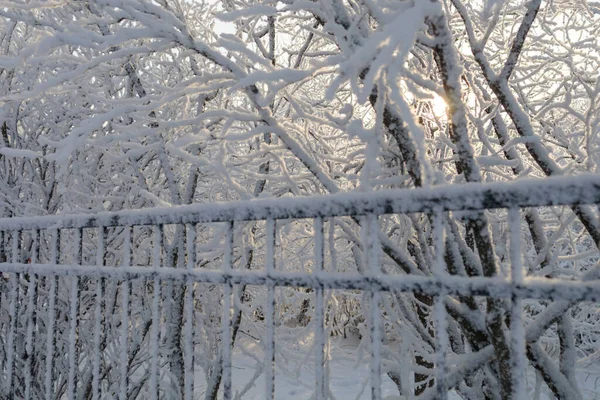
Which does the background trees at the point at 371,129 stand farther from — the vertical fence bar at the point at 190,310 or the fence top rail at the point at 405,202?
the vertical fence bar at the point at 190,310

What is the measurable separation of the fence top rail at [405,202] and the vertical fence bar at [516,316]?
0.07 m

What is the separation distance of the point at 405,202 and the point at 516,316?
1.59 ft

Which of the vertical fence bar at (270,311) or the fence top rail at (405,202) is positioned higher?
the fence top rail at (405,202)

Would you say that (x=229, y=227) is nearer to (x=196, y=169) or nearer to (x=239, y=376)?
(x=196, y=169)

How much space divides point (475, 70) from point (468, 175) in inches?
85.6

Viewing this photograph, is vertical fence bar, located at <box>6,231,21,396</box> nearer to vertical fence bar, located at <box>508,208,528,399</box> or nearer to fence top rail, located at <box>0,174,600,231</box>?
fence top rail, located at <box>0,174,600,231</box>

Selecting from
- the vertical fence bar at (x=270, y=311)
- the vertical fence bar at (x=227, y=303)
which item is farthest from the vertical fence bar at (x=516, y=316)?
the vertical fence bar at (x=227, y=303)

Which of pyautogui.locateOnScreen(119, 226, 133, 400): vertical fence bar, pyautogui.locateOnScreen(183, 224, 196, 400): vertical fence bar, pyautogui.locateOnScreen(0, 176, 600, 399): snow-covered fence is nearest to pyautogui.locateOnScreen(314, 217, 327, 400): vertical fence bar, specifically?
pyautogui.locateOnScreen(0, 176, 600, 399): snow-covered fence

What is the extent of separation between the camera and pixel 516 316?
1.50 meters

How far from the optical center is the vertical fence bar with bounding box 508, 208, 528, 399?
4.84 ft

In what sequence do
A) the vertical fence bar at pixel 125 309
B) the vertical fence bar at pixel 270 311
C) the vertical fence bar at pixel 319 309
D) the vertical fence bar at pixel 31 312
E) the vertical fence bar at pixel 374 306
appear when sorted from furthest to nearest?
the vertical fence bar at pixel 31 312, the vertical fence bar at pixel 125 309, the vertical fence bar at pixel 270 311, the vertical fence bar at pixel 319 309, the vertical fence bar at pixel 374 306

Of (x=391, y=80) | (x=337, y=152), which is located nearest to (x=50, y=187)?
(x=337, y=152)

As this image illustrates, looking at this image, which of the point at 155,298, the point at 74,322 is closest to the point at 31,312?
the point at 74,322

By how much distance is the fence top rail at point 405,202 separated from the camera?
1397 mm
